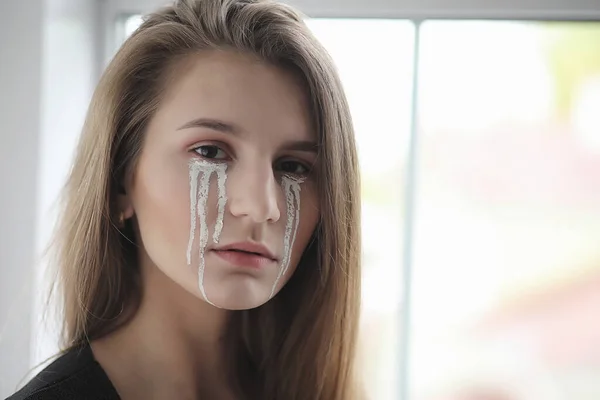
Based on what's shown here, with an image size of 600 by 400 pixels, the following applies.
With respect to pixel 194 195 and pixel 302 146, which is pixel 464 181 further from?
pixel 194 195

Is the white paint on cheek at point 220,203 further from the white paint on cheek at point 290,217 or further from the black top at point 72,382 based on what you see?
the black top at point 72,382

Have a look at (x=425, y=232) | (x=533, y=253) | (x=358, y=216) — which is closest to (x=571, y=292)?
(x=533, y=253)

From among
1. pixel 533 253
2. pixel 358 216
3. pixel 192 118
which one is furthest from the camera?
pixel 533 253

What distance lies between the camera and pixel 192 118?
80 cm

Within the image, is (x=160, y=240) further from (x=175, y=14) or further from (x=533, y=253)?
(x=533, y=253)

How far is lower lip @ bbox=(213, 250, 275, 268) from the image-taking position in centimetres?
81

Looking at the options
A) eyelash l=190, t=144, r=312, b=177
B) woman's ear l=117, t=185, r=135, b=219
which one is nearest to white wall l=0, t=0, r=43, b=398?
woman's ear l=117, t=185, r=135, b=219

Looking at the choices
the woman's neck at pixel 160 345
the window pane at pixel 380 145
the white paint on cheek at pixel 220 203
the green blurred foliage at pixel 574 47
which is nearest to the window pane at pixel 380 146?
the window pane at pixel 380 145

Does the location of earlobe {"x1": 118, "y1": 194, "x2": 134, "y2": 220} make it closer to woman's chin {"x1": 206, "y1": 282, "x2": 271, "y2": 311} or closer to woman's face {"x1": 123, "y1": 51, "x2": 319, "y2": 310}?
woman's face {"x1": 123, "y1": 51, "x2": 319, "y2": 310}

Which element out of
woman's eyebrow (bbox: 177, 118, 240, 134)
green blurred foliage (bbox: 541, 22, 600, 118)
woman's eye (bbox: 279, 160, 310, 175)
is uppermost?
green blurred foliage (bbox: 541, 22, 600, 118)

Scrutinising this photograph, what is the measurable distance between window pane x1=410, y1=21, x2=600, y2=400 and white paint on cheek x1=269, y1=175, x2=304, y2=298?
17.3 inches

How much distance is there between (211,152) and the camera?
81 cm

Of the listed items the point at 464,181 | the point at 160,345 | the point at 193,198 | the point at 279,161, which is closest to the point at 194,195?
the point at 193,198

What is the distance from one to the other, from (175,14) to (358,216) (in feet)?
1.16
